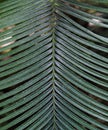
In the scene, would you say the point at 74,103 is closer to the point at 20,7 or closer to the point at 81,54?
the point at 81,54

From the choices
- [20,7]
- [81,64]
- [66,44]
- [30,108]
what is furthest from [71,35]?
[30,108]

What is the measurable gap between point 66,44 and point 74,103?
0.96 ft

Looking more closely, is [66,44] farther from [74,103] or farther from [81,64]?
[74,103]

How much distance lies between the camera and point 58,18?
4.45 ft

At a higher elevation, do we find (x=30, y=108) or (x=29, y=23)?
(x=29, y=23)

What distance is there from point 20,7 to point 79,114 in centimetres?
61

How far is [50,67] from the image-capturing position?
1351 millimetres

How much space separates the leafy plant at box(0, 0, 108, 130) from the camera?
1.27 meters

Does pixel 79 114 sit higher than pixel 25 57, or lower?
lower

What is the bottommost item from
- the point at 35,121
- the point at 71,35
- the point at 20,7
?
the point at 35,121

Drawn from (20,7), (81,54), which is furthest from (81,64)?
(20,7)

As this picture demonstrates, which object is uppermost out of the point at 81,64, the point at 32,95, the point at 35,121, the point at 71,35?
the point at 71,35

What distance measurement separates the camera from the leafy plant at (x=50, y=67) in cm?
127

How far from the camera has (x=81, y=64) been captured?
128cm
